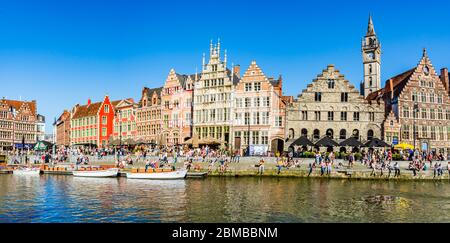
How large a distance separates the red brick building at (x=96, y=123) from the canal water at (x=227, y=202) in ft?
139

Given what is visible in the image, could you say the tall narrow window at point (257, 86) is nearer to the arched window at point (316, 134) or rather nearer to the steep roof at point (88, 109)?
the arched window at point (316, 134)

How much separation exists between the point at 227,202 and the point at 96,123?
194ft

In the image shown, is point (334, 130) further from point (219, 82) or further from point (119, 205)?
point (119, 205)

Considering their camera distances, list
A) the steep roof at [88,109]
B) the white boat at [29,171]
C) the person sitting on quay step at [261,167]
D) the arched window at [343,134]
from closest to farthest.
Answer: the person sitting on quay step at [261,167] < the white boat at [29,171] < the arched window at [343,134] < the steep roof at [88,109]

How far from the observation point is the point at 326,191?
30641 millimetres

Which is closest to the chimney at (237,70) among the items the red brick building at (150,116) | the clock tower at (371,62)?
the red brick building at (150,116)

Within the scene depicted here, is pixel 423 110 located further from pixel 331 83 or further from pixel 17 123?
pixel 17 123

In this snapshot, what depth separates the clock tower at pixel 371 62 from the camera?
289 ft

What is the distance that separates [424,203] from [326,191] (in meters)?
7.17

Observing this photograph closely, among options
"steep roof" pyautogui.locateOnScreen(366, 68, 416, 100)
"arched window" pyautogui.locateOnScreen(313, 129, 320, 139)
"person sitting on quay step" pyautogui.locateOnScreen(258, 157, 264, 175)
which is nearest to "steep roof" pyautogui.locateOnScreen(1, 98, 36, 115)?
"arched window" pyautogui.locateOnScreen(313, 129, 320, 139)

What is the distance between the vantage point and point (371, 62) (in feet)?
291

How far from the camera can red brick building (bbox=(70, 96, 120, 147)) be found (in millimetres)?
78188

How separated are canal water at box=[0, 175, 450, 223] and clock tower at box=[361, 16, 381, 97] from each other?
54864 millimetres
